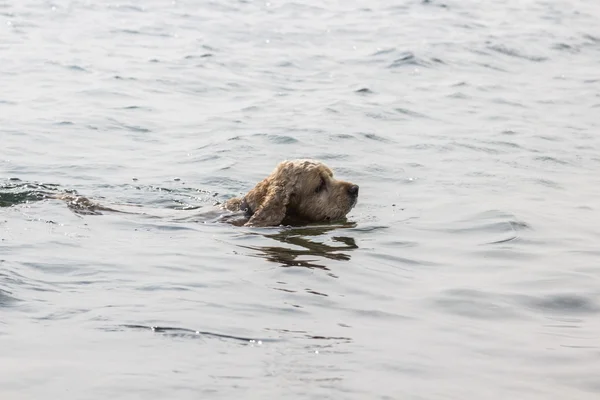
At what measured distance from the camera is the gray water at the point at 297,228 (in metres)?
5.28

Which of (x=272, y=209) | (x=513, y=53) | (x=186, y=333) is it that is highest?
(x=513, y=53)

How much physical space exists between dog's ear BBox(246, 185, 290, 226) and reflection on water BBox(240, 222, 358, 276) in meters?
0.16

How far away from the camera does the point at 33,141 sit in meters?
12.4

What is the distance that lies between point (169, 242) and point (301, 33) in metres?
13.6

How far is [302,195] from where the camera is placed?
920 centimetres

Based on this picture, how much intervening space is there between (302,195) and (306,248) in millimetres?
1016

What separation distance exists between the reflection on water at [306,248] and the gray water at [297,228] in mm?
33

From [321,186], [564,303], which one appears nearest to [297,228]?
[321,186]

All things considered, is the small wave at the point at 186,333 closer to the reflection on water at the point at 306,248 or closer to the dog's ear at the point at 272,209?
the reflection on water at the point at 306,248

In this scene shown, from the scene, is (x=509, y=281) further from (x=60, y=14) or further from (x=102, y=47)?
(x=60, y=14)

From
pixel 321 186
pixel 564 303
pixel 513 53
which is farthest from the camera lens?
pixel 513 53

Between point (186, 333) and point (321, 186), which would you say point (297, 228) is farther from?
point (186, 333)

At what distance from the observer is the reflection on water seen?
773cm

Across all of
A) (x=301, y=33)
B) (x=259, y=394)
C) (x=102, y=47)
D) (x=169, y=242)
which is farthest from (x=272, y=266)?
(x=301, y=33)
